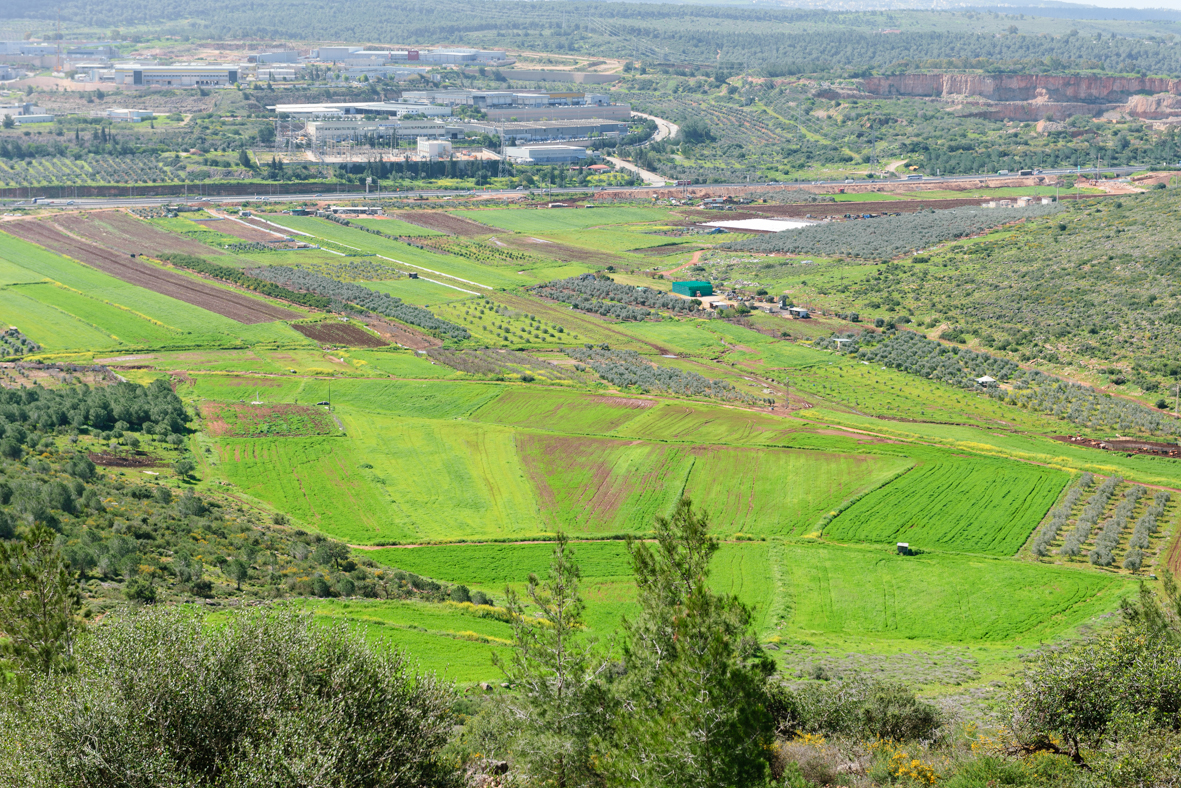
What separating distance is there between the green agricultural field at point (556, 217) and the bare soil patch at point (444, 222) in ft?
6.25

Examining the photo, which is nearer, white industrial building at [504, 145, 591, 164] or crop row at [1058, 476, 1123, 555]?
crop row at [1058, 476, 1123, 555]

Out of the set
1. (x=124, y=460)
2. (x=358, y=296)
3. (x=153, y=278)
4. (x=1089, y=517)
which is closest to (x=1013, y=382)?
(x=1089, y=517)

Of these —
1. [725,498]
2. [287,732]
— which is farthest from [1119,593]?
[287,732]

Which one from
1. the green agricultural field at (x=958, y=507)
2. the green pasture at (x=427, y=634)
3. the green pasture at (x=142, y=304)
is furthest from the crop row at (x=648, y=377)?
the green pasture at (x=427, y=634)

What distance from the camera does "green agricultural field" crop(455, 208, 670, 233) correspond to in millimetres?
149375

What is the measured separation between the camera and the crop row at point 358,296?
99750mm

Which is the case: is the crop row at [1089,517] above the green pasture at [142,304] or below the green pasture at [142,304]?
below

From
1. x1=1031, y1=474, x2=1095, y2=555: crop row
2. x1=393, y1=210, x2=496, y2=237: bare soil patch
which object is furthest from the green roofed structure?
x1=1031, y1=474, x2=1095, y2=555: crop row

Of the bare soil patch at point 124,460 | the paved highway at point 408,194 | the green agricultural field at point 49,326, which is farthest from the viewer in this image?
the paved highway at point 408,194

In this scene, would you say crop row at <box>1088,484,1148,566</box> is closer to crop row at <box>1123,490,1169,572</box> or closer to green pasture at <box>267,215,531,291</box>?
crop row at <box>1123,490,1169,572</box>

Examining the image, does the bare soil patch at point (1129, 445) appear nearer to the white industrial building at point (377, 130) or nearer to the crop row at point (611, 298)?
the crop row at point (611, 298)

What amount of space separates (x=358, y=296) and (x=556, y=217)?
169ft

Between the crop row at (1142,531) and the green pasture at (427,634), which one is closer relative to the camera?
the green pasture at (427,634)

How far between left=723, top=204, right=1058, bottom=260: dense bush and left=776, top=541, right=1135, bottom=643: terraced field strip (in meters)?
80.1
